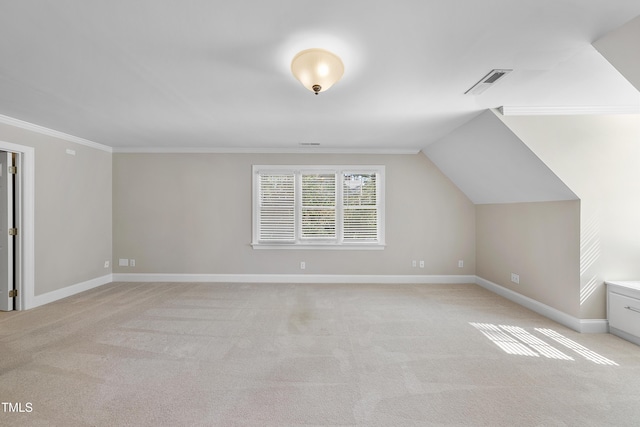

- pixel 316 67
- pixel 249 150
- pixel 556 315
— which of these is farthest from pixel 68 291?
pixel 556 315

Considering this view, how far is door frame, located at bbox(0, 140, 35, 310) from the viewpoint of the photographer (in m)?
3.85

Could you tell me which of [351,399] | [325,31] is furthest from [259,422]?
[325,31]

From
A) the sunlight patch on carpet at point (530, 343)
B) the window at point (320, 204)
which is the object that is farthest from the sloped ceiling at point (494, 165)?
the sunlight patch on carpet at point (530, 343)

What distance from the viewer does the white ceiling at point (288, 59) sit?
5.50 ft

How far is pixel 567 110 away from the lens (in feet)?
10.6

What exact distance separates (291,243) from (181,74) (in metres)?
3.50

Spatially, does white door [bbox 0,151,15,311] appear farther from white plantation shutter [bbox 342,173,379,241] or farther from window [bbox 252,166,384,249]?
white plantation shutter [bbox 342,173,379,241]

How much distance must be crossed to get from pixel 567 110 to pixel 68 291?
7.31 metres

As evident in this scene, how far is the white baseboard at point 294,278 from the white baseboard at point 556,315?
0.85 metres

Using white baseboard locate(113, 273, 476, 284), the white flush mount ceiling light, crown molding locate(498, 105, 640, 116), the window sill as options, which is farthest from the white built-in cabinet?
the white flush mount ceiling light

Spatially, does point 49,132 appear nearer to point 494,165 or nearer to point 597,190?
point 494,165

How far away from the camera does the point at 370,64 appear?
7.47ft

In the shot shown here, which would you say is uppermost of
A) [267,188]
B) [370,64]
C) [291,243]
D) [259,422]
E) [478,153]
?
[370,64]

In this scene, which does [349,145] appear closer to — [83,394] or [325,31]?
[325,31]
